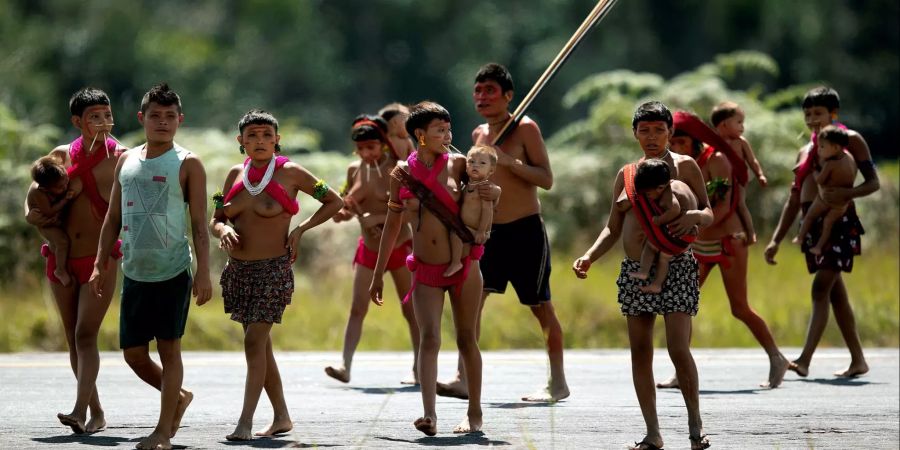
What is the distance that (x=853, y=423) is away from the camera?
9.28m

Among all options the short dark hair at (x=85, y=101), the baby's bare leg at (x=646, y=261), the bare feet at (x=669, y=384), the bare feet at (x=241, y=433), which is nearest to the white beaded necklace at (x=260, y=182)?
the short dark hair at (x=85, y=101)

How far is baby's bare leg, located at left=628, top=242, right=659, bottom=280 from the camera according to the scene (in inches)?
310

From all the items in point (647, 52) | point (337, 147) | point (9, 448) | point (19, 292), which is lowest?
point (9, 448)

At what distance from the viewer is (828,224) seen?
11.2 m

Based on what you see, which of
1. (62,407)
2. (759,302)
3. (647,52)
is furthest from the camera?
(647,52)

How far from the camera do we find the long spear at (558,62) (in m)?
8.39

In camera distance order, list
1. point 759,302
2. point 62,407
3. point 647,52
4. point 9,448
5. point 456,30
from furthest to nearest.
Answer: point 456,30 → point 647,52 → point 759,302 → point 62,407 → point 9,448

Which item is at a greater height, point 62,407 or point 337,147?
point 337,147

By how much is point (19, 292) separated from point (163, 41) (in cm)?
1916

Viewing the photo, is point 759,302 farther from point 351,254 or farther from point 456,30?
point 456,30

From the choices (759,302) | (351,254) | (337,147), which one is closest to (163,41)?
(337,147)

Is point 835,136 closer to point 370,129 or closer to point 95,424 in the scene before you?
point 370,129

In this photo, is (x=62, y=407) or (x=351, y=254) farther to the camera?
(x=351, y=254)

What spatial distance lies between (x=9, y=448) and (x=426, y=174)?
2.54 metres
